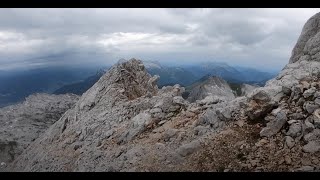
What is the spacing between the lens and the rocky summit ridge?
35.5 feet

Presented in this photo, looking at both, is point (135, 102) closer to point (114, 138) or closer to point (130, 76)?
point (114, 138)

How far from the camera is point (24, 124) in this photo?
38.3 m

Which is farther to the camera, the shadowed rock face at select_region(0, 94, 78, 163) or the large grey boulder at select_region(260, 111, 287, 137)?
the shadowed rock face at select_region(0, 94, 78, 163)

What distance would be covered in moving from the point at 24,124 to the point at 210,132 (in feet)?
99.3

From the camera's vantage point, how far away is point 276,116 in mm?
11648

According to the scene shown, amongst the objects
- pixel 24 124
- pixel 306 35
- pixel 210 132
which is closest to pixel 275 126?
pixel 210 132

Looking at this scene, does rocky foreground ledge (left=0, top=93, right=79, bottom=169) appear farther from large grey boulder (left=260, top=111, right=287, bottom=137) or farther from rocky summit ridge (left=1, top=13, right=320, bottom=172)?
large grey boulder (left=260, top=111, right=287, bottom=137)

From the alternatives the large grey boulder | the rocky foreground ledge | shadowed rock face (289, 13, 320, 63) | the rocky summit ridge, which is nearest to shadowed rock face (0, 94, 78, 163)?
the rocky foreground ledge

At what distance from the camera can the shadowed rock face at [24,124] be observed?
1246 inches

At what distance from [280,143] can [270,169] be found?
1051mm

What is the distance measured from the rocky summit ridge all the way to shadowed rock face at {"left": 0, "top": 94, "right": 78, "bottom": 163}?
555 inches

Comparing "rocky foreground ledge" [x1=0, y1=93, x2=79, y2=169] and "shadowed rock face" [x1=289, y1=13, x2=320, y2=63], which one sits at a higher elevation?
"shadowed rock face" [x1=289, y1=13, x2=320, y2=63]

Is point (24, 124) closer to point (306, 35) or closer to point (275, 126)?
point (306, 35)

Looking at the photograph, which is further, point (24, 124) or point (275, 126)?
point (24, 124)
